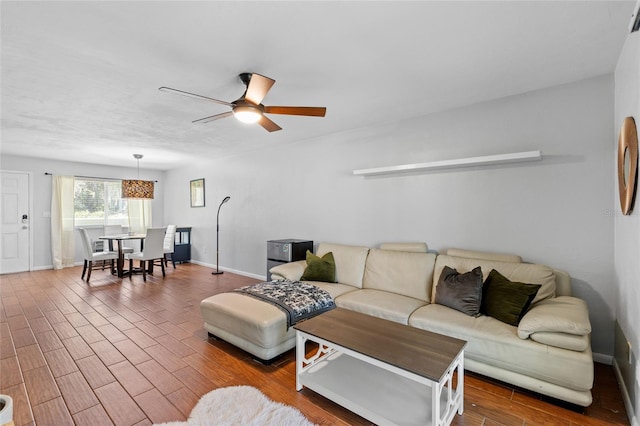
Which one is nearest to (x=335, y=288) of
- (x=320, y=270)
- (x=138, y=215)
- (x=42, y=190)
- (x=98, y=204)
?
(x=320, y=270)

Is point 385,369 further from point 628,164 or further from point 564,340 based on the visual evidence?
point 628,164

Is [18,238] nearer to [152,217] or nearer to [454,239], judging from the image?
[152,217]

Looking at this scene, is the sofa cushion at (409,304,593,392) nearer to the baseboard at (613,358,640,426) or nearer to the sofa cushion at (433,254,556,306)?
the baseboard at (613,358,640,426)

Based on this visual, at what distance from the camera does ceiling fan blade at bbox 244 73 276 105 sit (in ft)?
6.97

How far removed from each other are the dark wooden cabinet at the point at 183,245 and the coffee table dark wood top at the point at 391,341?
5780 mm

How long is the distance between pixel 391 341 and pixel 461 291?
1.02 metres

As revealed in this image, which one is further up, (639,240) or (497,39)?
(497,39)

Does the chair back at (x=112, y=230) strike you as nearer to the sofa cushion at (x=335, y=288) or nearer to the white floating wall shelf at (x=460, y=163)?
the sofa cushion at (x=335, y=288)

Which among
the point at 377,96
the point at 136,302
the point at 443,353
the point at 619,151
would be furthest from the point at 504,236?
the point at 136,302

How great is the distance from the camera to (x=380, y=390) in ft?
6.26

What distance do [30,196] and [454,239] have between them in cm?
828

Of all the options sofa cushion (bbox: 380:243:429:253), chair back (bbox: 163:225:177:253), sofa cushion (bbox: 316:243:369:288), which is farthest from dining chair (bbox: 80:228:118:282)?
sofa cushion (bbox: 380:243:429:253)

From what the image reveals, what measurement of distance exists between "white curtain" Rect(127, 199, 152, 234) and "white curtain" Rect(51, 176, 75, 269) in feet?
3.89

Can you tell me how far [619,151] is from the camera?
86.3 inches
